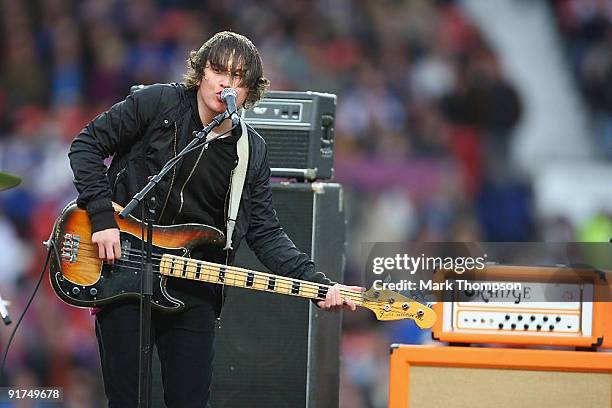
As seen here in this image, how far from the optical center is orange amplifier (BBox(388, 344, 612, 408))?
15.8 ft

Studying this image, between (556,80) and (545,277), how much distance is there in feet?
21.9

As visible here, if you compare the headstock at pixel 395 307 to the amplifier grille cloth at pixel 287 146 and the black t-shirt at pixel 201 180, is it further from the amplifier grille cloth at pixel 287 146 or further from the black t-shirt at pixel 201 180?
the amplifier grille cloth at pixel 287 146

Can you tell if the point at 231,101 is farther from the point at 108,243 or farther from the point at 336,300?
the point at 336,300

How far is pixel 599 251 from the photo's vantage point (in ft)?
16.2

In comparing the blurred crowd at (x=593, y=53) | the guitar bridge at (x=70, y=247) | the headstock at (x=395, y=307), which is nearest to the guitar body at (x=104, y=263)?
the guitar bridge at (x=70, y=247)

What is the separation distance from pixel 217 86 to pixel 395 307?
1030mm

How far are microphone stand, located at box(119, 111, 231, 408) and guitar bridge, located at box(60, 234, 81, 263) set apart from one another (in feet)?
0.66

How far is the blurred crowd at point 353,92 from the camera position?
30.1ft

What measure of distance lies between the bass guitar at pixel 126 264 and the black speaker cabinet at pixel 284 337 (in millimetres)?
1062

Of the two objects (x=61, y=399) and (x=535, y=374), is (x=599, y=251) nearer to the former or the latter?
(x=535, y=374)

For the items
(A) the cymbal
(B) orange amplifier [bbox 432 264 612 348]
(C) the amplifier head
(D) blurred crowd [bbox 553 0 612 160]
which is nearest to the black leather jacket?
(A) the cymbal

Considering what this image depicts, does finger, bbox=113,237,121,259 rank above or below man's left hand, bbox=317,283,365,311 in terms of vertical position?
above

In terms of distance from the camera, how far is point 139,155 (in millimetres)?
4562

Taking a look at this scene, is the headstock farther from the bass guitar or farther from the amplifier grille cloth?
the amplifier grille cloth
